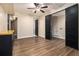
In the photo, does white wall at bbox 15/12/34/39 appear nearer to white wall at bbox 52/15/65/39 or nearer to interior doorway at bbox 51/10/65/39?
interior doorway at bbox 51/10/65/39

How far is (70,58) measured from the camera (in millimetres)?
1106

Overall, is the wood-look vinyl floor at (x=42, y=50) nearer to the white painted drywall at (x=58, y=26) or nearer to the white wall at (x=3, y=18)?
the white wall at (x=3, y=18)

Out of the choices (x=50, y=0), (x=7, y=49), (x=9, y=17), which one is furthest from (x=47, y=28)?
(x=50, y=0)

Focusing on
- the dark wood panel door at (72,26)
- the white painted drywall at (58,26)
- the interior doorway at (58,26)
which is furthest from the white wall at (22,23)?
the white painted drywall at (58,26)

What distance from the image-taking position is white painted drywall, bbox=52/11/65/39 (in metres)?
7.58

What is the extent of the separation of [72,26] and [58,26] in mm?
3761

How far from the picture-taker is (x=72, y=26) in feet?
14.0

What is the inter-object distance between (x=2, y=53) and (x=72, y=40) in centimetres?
289

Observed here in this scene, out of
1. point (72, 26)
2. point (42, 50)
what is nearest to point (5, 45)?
point (42, 50)

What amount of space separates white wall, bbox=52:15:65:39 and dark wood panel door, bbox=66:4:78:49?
2946 mm

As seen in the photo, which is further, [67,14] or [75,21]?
[67,14]

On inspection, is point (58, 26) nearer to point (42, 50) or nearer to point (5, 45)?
point (42, 50)

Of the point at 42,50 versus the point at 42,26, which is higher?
the point at 42,26

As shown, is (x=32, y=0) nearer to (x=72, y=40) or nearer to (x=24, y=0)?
(x=24, y=0)
